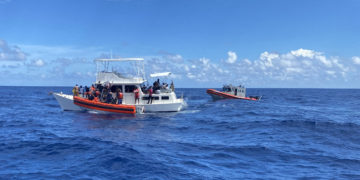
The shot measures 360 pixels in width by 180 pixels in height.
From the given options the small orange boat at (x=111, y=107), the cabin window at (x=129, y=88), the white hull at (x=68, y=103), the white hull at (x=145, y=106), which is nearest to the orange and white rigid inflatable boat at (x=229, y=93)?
the white hull at (x=145, y=106)

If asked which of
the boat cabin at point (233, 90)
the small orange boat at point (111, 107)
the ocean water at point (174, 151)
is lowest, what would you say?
the ocean water at point (174, 151)

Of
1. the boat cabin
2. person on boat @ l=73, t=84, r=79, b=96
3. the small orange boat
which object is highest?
the boat cabin

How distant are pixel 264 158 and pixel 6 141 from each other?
38.6 feet

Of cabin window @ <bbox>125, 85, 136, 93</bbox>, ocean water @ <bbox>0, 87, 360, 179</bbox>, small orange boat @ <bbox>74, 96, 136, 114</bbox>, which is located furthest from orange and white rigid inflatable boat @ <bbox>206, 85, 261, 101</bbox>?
ocean water @ <bbox>0, 87, 360, 179</bbox>

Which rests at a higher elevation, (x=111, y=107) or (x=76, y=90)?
(x=76, y=90)

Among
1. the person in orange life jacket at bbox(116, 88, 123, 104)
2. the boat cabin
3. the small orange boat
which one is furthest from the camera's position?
the boat cabin

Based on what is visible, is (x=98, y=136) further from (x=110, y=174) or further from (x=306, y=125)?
(x=306, y=125)

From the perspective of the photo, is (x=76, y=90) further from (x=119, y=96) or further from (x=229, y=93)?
(x=229, y=93)

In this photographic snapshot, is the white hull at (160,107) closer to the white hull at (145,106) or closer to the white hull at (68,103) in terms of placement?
the white hull at (145,106)

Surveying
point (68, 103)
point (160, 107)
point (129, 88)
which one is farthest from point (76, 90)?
point (160, 107)

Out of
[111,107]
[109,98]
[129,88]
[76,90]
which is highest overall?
[129,88]

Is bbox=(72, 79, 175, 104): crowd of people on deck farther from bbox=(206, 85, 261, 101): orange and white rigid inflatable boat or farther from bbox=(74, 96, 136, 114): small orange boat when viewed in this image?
bbox=(206, 85, 261, 101): orange and white rigid inflatable boat

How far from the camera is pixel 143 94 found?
25.3m

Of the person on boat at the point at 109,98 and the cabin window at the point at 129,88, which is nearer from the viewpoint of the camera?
the person on boat at the point at 109,98
